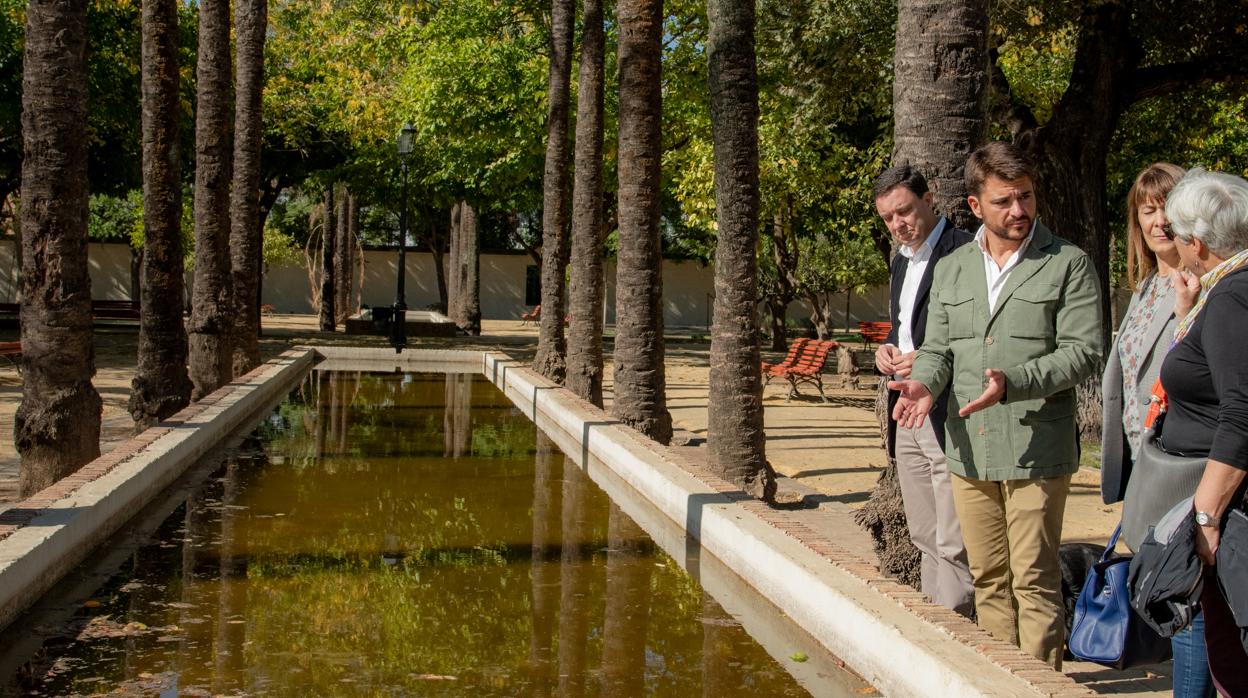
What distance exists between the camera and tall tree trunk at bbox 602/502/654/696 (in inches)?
210

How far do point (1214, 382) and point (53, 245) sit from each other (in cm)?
753

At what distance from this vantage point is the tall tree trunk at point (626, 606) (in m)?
5.32

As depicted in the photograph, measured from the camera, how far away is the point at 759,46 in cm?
2020

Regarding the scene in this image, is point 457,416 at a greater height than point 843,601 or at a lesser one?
lesser

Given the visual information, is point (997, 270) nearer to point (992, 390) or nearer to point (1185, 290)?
point (992, 390)

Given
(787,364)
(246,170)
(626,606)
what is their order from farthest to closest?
1. (787,364)
2. (246,170)
3. (626,606)

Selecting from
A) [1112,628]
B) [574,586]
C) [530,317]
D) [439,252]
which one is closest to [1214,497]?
[1112,628]

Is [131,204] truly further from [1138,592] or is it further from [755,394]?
[1138,592]

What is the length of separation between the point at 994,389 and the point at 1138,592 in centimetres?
86

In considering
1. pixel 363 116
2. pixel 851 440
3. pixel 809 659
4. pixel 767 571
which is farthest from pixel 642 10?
pixel 363 116

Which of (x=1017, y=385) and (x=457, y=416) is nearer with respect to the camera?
(x=1017, y=385)

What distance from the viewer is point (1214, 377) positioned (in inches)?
139

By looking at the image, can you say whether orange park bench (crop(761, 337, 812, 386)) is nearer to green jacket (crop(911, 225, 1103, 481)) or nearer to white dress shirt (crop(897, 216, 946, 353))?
white dress shirt (crop(897, 216, 946, 353))

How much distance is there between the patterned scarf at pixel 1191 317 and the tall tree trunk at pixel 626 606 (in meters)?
2.20
